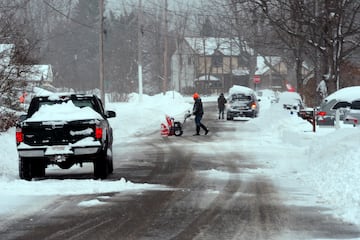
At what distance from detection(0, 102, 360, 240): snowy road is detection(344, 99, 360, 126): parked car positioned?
21.4 ft

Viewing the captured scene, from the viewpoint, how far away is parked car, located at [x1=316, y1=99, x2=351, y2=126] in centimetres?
2200

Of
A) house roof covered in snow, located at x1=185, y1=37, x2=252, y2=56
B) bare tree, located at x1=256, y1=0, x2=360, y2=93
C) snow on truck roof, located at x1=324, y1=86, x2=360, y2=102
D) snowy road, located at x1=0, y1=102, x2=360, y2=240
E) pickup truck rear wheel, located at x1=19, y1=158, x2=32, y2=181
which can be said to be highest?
house roof covered in snow, located at x1=185, y1=37, x2=252, y2=56

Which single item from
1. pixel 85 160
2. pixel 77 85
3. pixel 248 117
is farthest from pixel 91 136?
pixel 77 85

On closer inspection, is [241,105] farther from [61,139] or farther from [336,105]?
[61,139]

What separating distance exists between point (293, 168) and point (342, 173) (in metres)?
3.98

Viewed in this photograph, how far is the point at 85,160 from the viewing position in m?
13.1

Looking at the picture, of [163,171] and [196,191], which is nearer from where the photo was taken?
[196,191]

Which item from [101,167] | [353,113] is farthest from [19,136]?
[353,113]

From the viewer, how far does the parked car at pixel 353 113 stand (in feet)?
68.9

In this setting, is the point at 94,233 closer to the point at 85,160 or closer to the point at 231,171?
the point at 85,160

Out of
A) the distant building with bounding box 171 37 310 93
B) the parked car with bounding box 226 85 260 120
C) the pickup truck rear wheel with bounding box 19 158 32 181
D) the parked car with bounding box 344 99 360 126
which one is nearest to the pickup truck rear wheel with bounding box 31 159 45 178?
the pickup truck rear wheel with bounding box 19 158 32 181

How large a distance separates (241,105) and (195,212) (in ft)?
94.5

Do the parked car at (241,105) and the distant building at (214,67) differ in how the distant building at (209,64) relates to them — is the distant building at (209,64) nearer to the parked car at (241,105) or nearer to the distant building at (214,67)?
the distant building at (214,67)

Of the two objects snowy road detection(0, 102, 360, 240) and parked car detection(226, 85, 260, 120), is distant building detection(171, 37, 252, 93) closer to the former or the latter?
parked car detection(226, 85, 260, 120)
